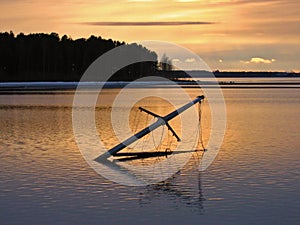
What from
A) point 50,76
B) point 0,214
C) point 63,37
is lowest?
point 0,214

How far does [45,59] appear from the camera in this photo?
488 feet

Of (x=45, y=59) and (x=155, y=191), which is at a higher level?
(x=45, y=59)

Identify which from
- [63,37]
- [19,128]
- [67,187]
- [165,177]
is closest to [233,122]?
[19,128]

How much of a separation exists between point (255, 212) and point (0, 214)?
509 centimetres

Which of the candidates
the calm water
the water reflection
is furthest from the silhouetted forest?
the water reflection

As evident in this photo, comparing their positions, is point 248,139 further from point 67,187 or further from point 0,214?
point 0,214

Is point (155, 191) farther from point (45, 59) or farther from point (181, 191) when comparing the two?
point (45, 59)

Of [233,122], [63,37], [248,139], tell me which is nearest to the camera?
[248,139]

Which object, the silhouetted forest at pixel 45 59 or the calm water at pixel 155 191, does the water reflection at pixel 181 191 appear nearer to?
the calm water at pixel 155 191

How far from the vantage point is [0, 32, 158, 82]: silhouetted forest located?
138 meters

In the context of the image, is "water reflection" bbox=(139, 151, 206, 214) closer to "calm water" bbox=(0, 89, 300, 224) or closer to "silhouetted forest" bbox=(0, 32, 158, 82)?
"calm water" bbox=(0, 89, 300, 224)

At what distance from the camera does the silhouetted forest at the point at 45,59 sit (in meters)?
138

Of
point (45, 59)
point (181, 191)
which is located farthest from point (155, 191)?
point (45, 59)

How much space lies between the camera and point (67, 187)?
48.5 feet
